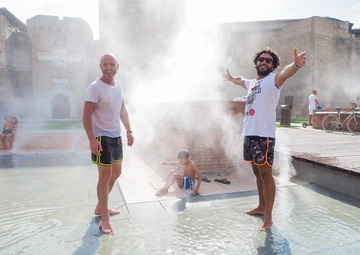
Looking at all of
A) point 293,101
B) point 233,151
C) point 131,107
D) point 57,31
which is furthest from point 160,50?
point 233,151

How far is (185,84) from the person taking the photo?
396 inches

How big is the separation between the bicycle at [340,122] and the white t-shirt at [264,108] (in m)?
7.93

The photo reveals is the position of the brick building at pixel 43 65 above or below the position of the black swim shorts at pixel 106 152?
above

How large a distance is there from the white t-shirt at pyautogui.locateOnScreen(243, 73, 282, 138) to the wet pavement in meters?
0.91

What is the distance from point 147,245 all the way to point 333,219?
1.89 metres

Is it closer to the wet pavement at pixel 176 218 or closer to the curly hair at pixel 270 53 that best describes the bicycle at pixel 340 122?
the wet pavement at pixel 176 218

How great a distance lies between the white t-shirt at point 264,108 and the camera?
2.44 metres

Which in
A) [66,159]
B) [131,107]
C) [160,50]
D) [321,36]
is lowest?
[66,159]

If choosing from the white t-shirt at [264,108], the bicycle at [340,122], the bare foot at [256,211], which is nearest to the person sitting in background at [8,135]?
the bare foot at [256,211]

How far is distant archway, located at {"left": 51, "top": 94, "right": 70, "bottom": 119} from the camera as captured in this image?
2200 centimetres

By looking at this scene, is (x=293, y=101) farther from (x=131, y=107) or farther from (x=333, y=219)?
(x=333, y=219)

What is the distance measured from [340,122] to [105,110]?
9599 mm

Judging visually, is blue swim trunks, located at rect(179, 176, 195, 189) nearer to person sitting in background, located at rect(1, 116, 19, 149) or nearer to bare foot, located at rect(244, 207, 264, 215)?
bare foot, located at rect(244, 207, 264, 215)

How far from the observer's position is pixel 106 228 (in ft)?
Answer: 7.93
